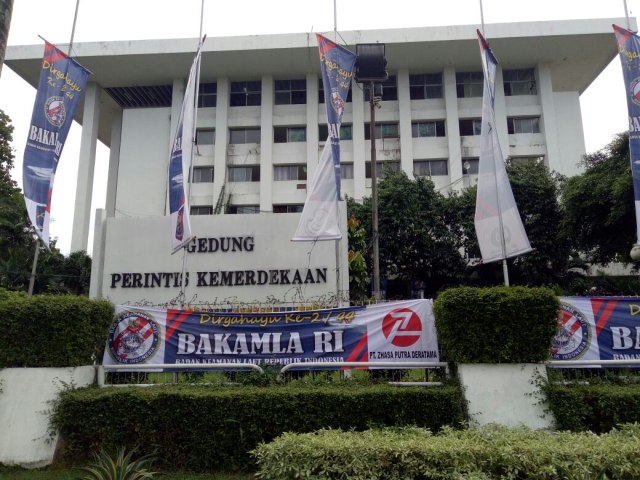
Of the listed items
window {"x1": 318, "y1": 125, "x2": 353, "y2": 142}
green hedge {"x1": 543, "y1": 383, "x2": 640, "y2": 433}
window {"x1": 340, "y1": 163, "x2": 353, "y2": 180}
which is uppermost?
window {"x1": 318, "y1": 125, "x2": 353, "y2": 142}

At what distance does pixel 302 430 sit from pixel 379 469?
1455 mm

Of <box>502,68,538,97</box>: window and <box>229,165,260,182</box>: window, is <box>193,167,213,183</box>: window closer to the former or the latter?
<box>229,165,260,182</box>: window

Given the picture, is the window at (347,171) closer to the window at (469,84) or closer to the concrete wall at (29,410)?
the window at (469,84)

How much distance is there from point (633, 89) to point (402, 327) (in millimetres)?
7123

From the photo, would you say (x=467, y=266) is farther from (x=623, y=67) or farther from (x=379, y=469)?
(x=379, y=469)

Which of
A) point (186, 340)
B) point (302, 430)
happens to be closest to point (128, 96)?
point (186, 340)

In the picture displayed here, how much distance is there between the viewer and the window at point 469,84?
31.0 metres

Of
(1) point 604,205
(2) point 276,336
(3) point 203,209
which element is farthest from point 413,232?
Result: (2) point 276,336

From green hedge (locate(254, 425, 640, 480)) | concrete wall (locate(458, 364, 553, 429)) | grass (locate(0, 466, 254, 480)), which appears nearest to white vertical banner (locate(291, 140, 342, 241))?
concrete wall (locate(458, 364, 553, 429))

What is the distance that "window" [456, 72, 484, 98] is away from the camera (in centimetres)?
3103

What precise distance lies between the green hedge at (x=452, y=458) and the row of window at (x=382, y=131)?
26.9 meters

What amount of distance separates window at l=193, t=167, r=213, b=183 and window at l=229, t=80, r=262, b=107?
4.62 meters

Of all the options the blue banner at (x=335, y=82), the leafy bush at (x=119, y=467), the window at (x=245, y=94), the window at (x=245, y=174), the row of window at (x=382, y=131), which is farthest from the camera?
the window at (x=245, y=94)

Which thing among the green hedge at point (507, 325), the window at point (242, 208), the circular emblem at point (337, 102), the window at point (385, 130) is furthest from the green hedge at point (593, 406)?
the window at point (385, 130)
